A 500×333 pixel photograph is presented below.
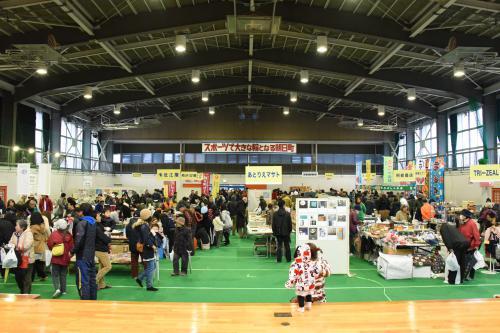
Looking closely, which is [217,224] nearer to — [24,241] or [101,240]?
[101,240]

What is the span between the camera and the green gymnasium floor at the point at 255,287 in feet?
22.3

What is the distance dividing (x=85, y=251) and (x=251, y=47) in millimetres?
10569

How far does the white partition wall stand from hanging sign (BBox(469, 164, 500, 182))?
699 cm

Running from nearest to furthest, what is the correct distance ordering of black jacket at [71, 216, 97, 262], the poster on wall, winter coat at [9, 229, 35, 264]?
black jacket at [71, 216, 97, 262] → winter coat at [9, 229, 35, 264] → the poster on wall

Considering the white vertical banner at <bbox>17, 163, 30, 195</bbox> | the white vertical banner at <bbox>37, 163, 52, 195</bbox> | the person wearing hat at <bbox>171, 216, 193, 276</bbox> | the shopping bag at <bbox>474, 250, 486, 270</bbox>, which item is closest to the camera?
the person wearing hat at <bbox>171, 216, 193, 276</bbox>

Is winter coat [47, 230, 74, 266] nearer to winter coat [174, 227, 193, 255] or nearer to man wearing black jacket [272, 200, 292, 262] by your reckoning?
winter coat [174, 227, 193, 255]

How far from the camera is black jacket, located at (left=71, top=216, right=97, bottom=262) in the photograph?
18.3 feet

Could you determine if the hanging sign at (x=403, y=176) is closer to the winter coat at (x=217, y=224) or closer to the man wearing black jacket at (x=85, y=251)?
the winter coat at (x=217, y=224)

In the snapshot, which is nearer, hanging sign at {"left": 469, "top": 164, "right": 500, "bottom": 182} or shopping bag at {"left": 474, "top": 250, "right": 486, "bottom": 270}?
shopping bag at {"left": 474, "top": 250, "right": 486, "bottom": 270}

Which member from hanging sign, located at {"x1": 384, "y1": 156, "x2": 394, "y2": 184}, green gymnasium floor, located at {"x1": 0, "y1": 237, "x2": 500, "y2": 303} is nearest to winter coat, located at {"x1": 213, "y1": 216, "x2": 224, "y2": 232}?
green gymnasium floor, located at {"x1": 0, "y1": 237, "x2": 500, "y2": 303}

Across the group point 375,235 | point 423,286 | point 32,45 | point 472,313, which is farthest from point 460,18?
point 32,45

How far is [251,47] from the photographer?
14.3 meters

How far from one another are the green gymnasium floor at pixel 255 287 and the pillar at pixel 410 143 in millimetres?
18584

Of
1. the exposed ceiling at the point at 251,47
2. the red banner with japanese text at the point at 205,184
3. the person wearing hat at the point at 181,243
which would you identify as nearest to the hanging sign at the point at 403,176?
the exposed ceiling at the point at 251,47
